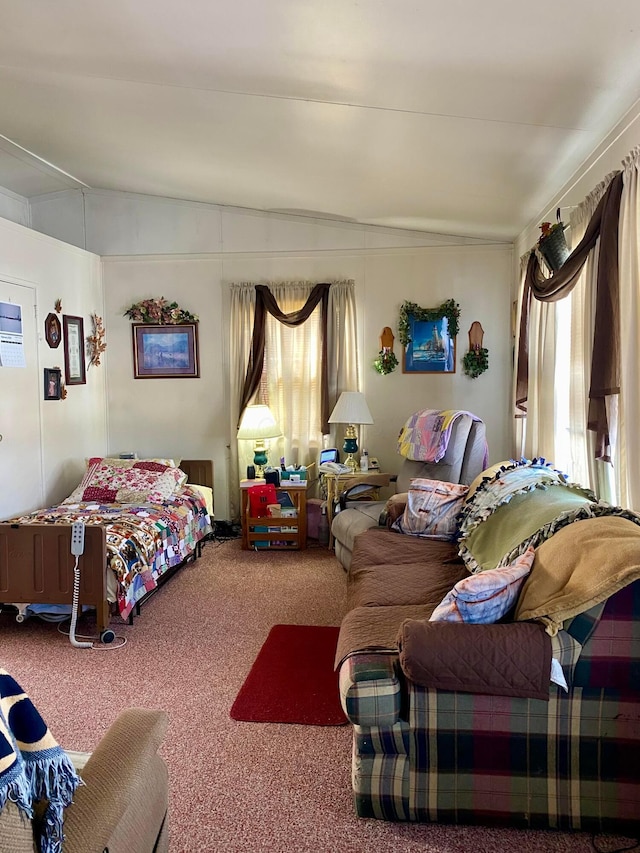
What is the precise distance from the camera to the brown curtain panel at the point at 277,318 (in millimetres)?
5230

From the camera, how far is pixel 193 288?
214 inches

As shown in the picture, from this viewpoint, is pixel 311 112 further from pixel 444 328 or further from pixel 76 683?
pixel 76 683

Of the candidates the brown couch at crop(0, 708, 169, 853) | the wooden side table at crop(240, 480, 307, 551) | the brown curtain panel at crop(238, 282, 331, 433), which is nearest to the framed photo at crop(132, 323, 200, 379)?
the brown curtain panel at crop(238, 282, 331, 433)

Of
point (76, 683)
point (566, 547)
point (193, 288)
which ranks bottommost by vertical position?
point (76, 683)

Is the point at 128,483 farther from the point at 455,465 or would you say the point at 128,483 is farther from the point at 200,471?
the point at 455,465

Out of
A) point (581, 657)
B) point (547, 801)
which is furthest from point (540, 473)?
point (547, 801)

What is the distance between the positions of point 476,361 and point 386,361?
2.50ft

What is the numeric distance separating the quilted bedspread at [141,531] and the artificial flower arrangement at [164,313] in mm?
1603

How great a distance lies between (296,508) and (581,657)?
332cm

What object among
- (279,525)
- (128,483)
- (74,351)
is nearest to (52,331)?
(74,351)

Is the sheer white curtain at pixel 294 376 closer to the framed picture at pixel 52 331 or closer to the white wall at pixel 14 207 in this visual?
the framed picture at pixel 52 331

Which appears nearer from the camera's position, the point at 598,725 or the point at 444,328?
the point at 598,725

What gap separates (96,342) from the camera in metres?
5.38

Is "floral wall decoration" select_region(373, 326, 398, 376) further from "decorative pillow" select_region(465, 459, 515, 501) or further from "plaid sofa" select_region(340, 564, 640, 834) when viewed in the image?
"plaid sofa" select_region(340, 564, 640, 834)
